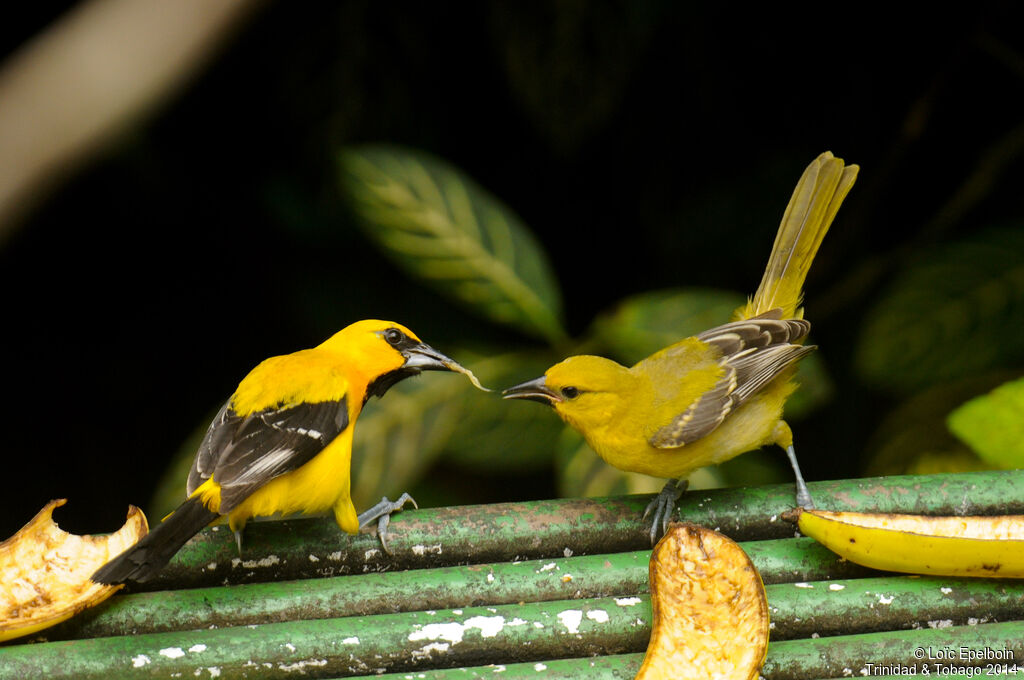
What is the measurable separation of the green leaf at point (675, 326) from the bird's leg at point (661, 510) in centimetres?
70

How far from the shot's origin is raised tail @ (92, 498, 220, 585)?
5.31 feet

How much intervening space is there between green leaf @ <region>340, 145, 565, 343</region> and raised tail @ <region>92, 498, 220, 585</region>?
1239mm

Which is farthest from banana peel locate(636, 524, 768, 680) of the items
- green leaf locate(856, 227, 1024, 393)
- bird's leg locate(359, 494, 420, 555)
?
green leaf locate(856, 227, 1024, 393)

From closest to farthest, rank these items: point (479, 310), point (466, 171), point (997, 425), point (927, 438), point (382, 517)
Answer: point (382, 517) → point (997, 425) → point (927, 438) → point (479, 310) → point (466, 171)

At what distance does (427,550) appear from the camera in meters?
1.91

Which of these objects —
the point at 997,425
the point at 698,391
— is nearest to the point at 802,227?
the point at 698,391

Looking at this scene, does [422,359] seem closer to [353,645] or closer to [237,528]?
[237,528]

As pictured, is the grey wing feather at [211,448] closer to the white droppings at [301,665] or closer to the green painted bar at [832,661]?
the white droppings at [301,665]

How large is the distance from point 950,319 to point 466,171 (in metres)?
1.82

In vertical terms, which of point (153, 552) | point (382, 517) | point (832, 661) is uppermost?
point (153, 552)

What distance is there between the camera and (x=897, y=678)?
1593 mm

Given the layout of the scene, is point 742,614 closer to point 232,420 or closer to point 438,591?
point 438,591

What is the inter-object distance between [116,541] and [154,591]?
17 cm

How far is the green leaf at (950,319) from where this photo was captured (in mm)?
2920
